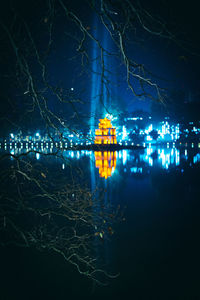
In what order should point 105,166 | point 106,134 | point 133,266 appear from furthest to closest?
point 106,134, point 105,166, point 133,266

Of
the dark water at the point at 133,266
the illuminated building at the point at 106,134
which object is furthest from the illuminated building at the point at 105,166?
the illuminated building at the point at 106,134

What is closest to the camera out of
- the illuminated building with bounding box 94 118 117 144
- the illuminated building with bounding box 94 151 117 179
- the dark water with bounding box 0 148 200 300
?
the dark water with bounding box 0 148 200 300

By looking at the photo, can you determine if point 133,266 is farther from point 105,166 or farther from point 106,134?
point 106,134

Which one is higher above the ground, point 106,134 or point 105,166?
point 106,134

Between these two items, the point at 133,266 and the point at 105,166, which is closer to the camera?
the point at 133,266

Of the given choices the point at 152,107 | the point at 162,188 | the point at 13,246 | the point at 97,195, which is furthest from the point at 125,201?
the point at 152,107

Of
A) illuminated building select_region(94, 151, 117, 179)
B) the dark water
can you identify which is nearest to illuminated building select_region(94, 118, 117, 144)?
illuminated building select_region(94, 151, 117, 179)

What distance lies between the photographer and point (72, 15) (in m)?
2.92

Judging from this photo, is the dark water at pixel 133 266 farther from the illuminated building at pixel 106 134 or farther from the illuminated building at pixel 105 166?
the illuminated building at pixel 106 134

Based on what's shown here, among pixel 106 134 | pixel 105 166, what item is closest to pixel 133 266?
pixel 105 166

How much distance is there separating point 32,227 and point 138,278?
109 inches

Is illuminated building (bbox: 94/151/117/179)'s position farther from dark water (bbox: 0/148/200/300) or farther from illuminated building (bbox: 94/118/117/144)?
illuminated building (bbox: 94/118/117/144)

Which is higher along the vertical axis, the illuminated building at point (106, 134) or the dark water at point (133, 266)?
the illuminated building at point (106, 134)

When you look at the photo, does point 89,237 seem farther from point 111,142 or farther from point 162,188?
point 111,142
